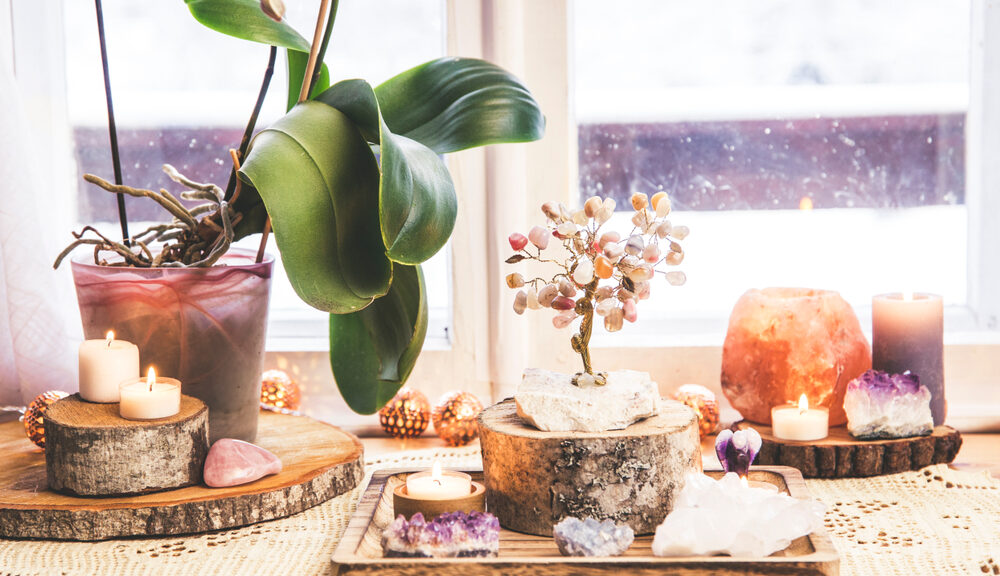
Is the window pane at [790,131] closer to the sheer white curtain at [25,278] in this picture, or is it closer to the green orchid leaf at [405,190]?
the green orchid leaf at [405,190]

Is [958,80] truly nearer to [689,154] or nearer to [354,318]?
[689,154]

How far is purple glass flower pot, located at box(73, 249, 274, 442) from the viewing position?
959 mm

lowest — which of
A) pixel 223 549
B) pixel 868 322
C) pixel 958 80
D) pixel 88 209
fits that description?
pixel 223 549

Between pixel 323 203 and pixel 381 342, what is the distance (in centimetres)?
23

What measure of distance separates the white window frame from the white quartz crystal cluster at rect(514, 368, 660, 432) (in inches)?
16.5

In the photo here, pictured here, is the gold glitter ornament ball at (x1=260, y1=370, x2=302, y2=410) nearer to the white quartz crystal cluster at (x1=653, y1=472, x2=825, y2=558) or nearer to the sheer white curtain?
the sheer white curtain

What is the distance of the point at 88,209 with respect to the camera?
1.35 metres

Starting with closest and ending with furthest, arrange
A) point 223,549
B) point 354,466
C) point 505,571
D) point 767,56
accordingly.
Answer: point 505,571 < point 223,549 < point 354,466 < point 767,56

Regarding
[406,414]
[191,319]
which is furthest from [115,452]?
[406,414]

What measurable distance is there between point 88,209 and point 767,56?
96cm

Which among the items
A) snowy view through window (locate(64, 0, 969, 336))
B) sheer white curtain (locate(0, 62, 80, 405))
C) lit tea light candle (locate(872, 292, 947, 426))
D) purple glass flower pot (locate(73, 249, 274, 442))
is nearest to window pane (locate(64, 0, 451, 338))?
snowy view through window (locate(64, 0, 969, 336))

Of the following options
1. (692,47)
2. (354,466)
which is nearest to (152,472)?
(354,466)

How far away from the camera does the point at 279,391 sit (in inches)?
48.2

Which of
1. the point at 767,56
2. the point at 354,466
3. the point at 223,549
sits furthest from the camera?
the point at 767,56
